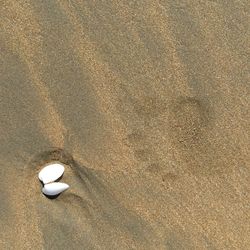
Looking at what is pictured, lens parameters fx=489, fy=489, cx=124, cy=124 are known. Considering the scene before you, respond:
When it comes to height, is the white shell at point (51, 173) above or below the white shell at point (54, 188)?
above

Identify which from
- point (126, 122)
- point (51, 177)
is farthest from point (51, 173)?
point (126, 122)

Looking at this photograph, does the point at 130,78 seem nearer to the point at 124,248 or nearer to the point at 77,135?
the point at 77,135

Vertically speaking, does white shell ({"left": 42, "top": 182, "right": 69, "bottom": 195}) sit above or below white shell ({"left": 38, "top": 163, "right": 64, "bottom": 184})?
below
